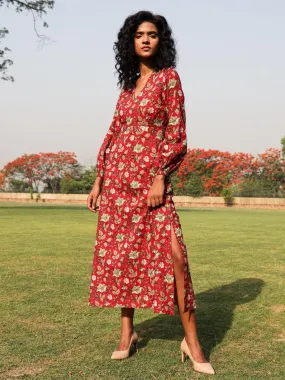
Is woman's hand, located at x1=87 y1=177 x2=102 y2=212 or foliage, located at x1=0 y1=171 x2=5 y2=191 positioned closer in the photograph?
woman's hand, located at x1=87 y1=177 x2=102 y2=212

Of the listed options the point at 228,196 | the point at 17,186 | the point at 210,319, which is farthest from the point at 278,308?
the point at 17,186

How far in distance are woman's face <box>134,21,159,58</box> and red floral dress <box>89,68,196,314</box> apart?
15cm

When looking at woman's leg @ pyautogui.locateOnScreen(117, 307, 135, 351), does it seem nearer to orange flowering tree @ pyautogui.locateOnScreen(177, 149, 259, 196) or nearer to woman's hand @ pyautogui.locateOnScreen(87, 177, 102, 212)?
woman's hand @ pyautogui.locateOnScreen(87, 177, 102, 212)

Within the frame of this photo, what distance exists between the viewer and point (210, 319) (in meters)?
3.90

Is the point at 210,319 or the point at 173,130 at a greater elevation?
the point at 173,130

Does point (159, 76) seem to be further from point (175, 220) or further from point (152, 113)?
point (175, 220)

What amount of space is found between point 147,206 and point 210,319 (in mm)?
1446

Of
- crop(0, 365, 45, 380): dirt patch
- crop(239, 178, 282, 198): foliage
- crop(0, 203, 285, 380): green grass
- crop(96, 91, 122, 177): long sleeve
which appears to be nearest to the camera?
crop(0, 365, 45, 380): dirt patch

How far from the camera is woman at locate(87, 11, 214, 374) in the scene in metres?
2.80

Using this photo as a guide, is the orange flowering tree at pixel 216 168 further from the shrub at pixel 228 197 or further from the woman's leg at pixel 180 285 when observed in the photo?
the woman's leg at pixel 180 285

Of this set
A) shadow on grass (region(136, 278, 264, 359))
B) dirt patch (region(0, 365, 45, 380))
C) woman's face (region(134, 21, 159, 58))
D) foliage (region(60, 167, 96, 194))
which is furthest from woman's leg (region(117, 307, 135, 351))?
foliage (region(60, 167, 96, 194))

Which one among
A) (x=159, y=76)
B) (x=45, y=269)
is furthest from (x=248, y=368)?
(x=45, y=269)

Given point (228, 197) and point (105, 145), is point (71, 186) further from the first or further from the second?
point (105, 145)

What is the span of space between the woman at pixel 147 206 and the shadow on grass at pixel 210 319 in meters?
0.42
